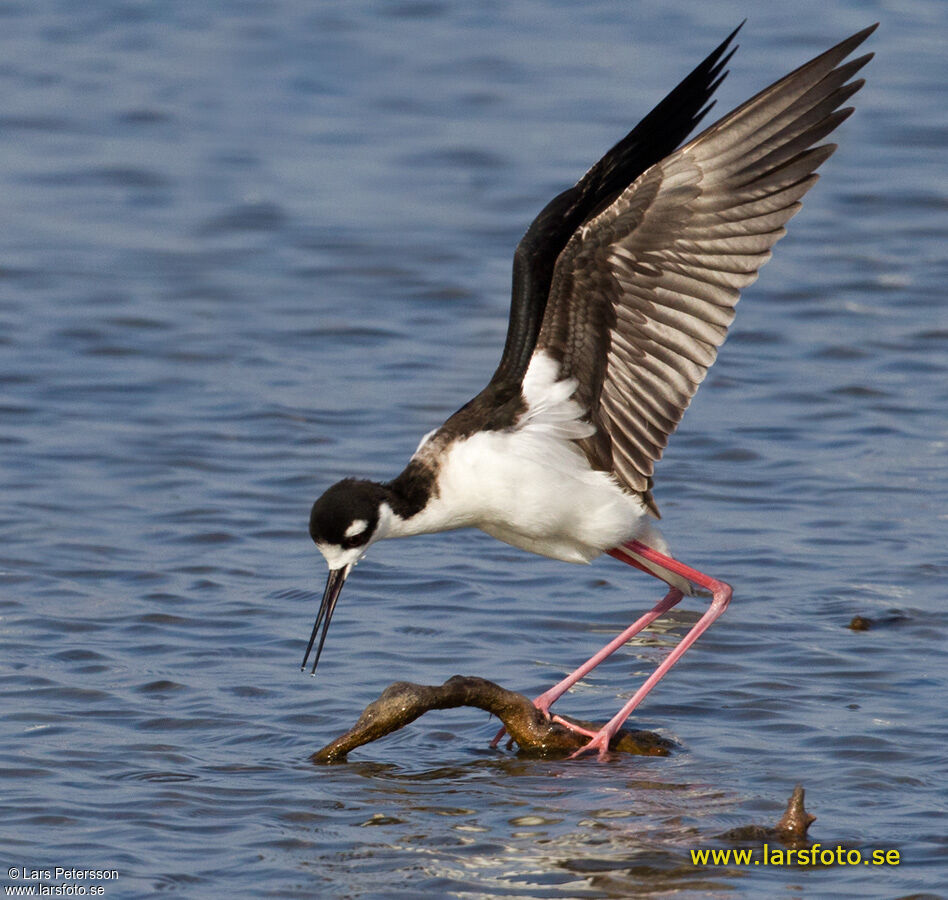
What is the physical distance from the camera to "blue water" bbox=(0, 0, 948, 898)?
655cm

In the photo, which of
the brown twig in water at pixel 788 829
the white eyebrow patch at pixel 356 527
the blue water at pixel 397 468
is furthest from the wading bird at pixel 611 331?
the brown twig in water at pixel 788 829

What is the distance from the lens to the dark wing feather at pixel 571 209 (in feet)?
24.6

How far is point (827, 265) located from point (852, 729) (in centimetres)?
740

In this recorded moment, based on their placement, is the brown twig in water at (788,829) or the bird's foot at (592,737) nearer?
the brown twig in water at (788,829)

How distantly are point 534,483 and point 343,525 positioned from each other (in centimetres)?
80

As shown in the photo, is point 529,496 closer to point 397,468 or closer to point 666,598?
point 666,598

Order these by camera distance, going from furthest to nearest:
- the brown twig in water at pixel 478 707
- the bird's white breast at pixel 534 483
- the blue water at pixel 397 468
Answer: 1. the bird's white breast at pixel 534 483
2. the brown twig in water at pixel 478 707
3. the blue water at pixel 397 468

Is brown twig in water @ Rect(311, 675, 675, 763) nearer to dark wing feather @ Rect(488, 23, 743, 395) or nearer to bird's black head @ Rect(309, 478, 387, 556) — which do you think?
bird's black head @ Rect(309, 478, 387, 556)

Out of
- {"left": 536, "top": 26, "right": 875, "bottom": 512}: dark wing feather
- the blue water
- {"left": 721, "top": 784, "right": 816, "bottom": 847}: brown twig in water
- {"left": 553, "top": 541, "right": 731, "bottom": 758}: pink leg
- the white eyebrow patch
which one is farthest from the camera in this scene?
{"left": 553, "top": 541, "right": 731, "bottom": 758}: pink leg

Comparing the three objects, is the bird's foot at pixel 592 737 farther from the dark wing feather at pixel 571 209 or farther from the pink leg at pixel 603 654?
the dark wing feather at pixel 571 209

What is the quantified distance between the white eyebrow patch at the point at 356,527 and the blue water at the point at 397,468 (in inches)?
30.6

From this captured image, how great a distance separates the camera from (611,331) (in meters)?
7.51

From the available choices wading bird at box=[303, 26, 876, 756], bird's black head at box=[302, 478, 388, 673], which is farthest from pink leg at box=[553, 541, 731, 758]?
bird's black head at box=[302, 478, 388, 673]

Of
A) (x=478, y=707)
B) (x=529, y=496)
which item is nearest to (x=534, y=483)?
(x=529, y=496)
